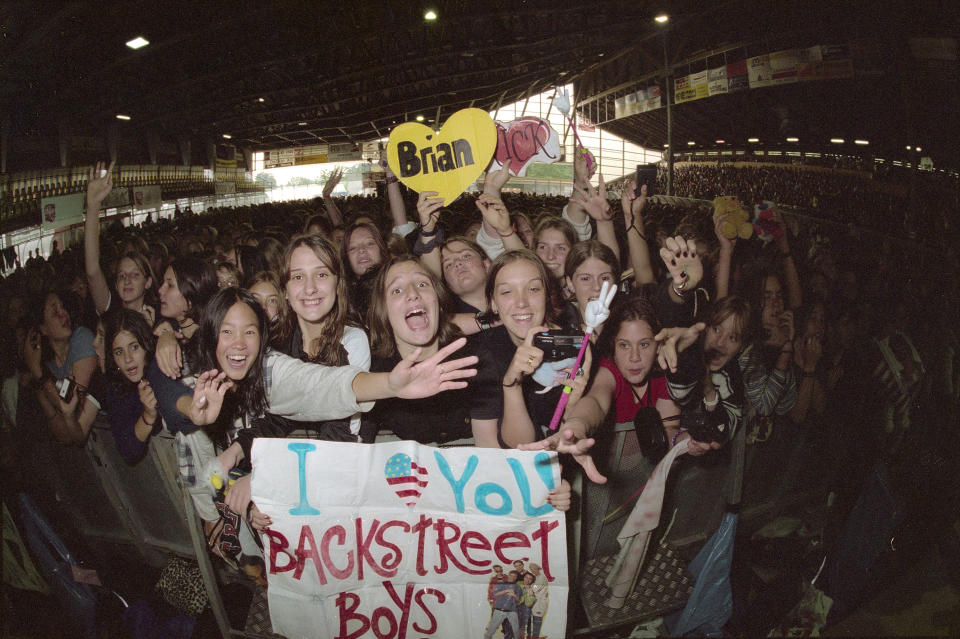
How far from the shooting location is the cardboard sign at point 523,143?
223 centimetres

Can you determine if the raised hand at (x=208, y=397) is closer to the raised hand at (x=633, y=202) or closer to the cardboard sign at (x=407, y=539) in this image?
the cardboard sign at (x=407, y=539)

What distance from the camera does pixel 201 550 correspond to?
2.34 metres

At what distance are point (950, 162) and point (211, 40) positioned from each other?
3.10 metres

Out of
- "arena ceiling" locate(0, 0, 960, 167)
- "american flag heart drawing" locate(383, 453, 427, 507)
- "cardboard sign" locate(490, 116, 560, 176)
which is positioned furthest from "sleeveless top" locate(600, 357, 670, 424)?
"arena ceiling" locate(0, 0, 960, 167)

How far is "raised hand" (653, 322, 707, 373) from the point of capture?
81.2 inches

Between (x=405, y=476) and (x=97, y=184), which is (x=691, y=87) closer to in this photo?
(x=405, y=476)

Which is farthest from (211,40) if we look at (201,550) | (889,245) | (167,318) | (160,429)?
(889,245)

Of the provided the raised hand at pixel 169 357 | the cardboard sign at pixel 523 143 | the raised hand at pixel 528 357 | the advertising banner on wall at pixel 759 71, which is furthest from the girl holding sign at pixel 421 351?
→ the advertising banner on wall at pixel 759 71

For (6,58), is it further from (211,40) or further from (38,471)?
(38,471)

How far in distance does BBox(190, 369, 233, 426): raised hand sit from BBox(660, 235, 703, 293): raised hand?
1882 mm

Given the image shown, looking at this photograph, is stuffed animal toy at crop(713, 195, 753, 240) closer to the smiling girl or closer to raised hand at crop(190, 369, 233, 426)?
raised hand at crop(190, 369, 233, 426)

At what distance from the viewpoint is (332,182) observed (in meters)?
3.64

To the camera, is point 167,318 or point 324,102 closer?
point 167,318

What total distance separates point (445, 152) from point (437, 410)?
111 centimetres
